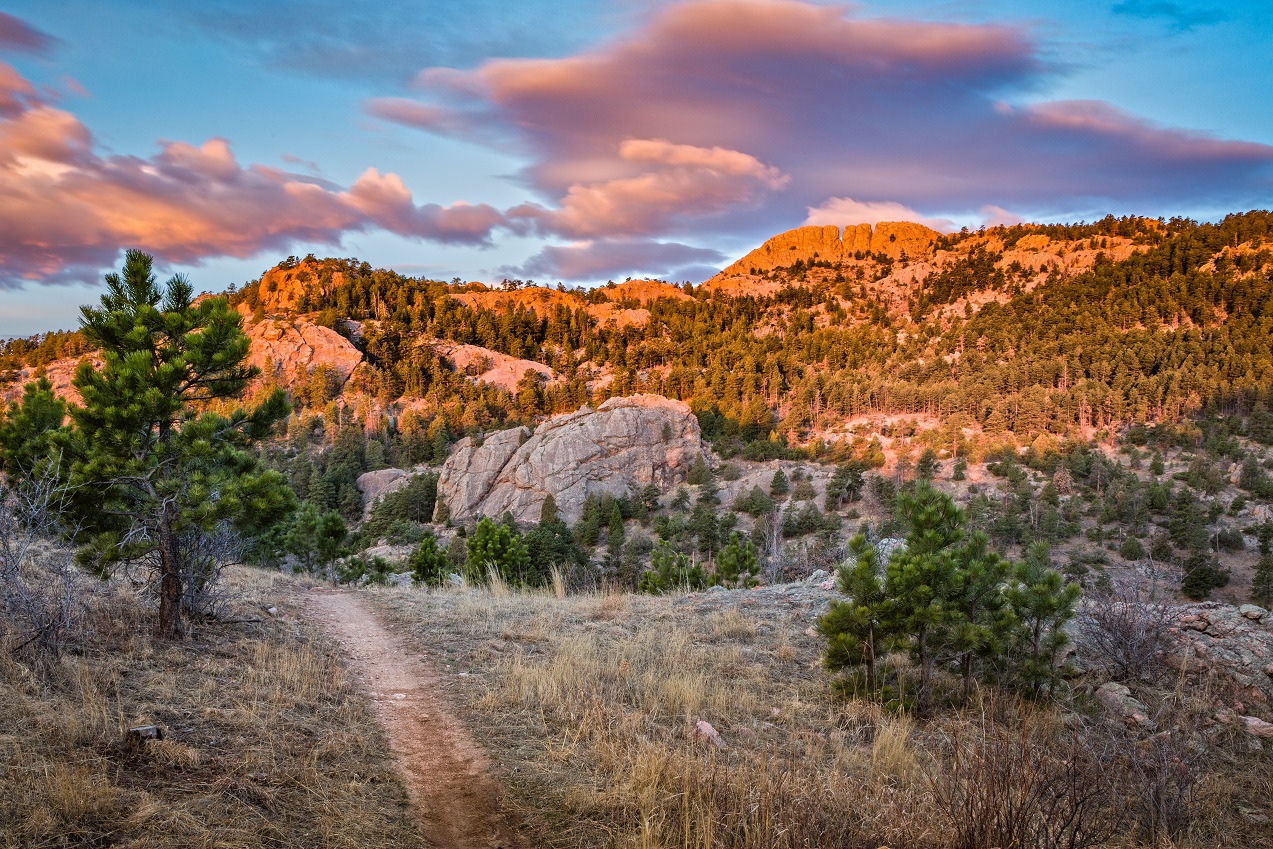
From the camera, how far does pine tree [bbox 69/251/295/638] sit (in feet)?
22.8

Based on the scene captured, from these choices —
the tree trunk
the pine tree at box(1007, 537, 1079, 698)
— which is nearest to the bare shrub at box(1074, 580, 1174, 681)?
the pine tree at box(1007, 537, 1079, 698)

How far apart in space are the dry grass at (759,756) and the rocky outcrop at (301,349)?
4298 inches

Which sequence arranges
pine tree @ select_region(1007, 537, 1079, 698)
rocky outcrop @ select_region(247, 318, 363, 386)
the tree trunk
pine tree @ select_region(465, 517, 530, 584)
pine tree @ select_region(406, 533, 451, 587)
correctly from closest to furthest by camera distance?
pine tree @ select_region(1007, 537, 1079, 698), the tree trunk, pine tree @ select_region(465, 517, 530, 584), pine tree @ select_region(406, 533, 451, 587), rocky outcrop @ select_region(247, 318, 363, 386)

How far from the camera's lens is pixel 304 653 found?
7.77 m

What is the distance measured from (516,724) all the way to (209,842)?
3.00 m

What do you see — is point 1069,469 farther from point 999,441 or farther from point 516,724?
point 516,724

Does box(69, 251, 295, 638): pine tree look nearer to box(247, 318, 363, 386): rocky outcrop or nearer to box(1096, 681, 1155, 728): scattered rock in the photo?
box(1096, 681, 1155, 728): scattered rock

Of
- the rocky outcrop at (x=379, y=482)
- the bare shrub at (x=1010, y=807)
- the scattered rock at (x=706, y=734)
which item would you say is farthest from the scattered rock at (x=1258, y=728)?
the rocky outcrop at (x=379, y=482)

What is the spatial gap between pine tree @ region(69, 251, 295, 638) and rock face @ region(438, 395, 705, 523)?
62.3m

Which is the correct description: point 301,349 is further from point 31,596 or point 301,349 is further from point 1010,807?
point 1010,807

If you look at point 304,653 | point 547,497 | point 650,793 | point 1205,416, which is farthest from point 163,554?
point 1205,416

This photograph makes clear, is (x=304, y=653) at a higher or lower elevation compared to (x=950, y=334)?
lower

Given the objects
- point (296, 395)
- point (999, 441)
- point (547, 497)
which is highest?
point (296, 395)

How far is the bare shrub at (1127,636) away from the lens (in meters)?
8.12
